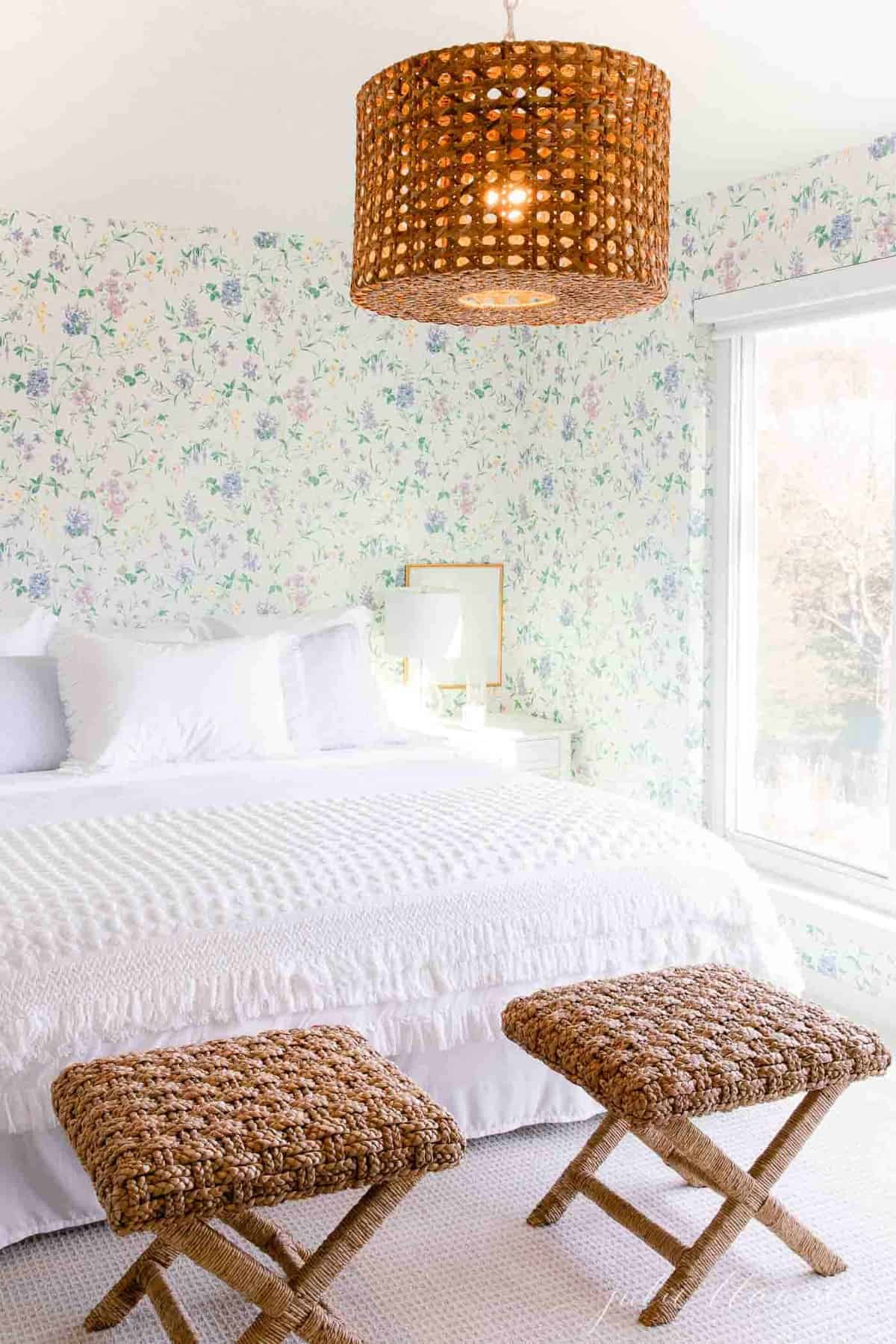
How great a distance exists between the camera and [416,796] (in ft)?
10.8

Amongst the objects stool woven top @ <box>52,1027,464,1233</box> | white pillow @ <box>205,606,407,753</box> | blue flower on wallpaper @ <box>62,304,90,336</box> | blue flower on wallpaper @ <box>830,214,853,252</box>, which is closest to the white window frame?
blue flower on wallpaper @ <box>830,214,853,252</box>

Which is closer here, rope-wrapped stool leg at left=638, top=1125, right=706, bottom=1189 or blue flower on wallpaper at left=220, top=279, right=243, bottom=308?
rope-wrapped stool leg at left=638, top=1125, right=706, bottom=1189

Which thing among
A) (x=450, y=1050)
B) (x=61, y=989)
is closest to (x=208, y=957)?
(x=61, y=989)

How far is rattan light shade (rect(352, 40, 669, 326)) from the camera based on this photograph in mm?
1880

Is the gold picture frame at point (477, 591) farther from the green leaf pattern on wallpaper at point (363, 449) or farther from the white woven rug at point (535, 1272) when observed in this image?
the white woven rug at point (535, 1272)

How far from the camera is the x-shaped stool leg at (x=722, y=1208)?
2.16 meters

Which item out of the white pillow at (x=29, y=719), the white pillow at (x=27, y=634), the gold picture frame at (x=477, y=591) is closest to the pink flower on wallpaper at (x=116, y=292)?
the white pillow at (x=27, y=634)

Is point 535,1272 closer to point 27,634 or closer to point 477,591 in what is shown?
point 27,634

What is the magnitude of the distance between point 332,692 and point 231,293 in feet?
4.75

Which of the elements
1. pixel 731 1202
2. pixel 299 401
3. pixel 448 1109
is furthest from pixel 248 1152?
pixel 299 401

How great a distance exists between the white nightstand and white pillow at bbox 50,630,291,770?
0.86m

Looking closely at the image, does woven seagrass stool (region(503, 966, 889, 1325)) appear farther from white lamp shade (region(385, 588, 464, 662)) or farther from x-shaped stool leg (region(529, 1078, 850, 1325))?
white lamp shade (region(385, 588, 464, 662))

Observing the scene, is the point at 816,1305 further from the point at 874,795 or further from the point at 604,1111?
the point at 874,795

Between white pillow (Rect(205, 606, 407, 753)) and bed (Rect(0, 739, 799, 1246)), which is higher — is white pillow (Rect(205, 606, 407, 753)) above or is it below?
above
